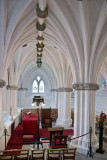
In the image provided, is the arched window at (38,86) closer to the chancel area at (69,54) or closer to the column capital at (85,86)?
the chancel area at (69,54)

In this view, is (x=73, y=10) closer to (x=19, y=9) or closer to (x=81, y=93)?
(x=19, y=9)

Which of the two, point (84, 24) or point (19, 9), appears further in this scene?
point (84, 24)

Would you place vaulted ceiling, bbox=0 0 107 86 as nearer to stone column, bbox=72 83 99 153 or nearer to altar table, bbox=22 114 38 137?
stone column, bbox=72 83 99 153

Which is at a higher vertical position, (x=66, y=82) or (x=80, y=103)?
(x=66, y=82)

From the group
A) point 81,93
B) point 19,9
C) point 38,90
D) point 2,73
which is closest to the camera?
point 19,9

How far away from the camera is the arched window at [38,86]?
84.8 feet

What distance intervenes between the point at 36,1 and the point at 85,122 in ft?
23.8

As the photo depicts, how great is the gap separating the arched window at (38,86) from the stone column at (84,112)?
16.5 m

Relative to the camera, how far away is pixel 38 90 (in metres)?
25.9

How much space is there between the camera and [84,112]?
9.59 metres

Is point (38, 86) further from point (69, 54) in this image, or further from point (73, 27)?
point (73, 27)

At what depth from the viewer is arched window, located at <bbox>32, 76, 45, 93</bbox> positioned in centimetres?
2584

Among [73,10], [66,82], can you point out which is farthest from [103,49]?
[66,82]

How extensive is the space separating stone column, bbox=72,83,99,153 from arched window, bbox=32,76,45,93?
16.5 metres
